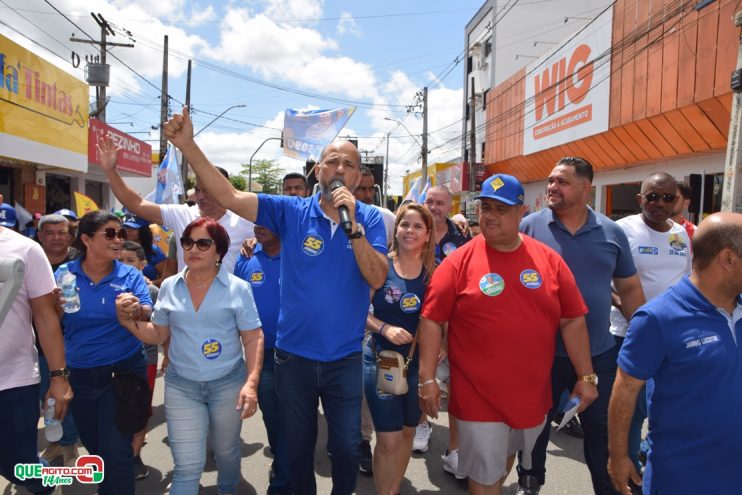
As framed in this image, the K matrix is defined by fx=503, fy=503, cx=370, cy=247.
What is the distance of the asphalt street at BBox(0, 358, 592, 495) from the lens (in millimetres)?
3693

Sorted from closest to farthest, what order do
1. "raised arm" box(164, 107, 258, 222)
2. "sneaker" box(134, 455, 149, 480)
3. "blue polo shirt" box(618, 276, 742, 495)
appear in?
"blue polo shirt" box(618, 276, 742, 495) < "raised arm" box(164, 107, 258, 222) < "sneaker" box(134, 455, 149, 480)

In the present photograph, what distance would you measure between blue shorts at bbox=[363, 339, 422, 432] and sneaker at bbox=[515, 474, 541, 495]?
2.56 feet

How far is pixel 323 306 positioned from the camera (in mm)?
2664

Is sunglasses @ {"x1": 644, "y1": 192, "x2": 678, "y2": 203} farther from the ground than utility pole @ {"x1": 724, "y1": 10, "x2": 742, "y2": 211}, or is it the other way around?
utility pole @ {"x1": 724, "y1": 10, "x2": 742, "y2": 211}

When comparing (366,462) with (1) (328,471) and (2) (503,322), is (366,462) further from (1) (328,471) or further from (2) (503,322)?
(2) (503,322)

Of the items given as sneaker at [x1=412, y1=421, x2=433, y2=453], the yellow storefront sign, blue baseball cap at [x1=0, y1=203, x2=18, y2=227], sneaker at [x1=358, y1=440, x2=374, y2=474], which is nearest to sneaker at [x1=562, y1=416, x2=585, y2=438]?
sneaker at [x1=412, y1=421, x2=433, y2=453]

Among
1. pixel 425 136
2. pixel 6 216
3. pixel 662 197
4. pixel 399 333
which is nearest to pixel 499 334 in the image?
pixel 399 333

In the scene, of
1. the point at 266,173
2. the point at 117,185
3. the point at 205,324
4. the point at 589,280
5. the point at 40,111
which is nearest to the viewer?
the point at 205,324

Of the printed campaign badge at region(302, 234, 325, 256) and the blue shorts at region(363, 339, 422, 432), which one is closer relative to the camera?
the printed campaign badge at region(302, 234, 325, 256)

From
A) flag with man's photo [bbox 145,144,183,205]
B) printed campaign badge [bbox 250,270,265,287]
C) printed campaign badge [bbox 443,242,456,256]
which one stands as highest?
flag with man's photo [bbox 145,144,183,205]

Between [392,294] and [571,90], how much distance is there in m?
16.4

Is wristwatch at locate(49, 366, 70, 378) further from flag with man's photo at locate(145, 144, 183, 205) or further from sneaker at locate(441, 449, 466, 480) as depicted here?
flag with man's photo at locate(145, 144, 183, 205)

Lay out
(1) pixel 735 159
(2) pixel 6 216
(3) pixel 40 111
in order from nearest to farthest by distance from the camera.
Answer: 1. (2) pixel 6 216
2. (1) pixel 735 159
3. (3) pixel 40 111

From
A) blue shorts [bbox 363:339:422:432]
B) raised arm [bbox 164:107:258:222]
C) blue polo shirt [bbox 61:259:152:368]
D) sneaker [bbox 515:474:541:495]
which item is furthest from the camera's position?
sneaker [bbox 515:474:541:495]
